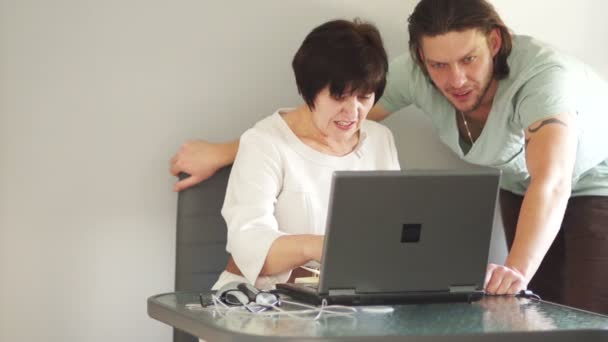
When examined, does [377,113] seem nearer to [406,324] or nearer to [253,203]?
[253,203]

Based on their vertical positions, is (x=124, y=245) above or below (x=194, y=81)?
below

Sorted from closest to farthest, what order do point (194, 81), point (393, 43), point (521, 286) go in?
point (521, 286) → point (194, 81) → point (393, 43)

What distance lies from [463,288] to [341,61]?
0.67 m

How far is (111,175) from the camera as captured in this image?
7.87ft

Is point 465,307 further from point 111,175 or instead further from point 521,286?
point 111,175

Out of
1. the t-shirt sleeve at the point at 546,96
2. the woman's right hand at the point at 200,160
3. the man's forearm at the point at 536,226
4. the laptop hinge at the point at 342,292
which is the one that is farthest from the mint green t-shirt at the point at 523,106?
the laptop hinge at the point at 342,292

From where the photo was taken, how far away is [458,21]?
220 cm

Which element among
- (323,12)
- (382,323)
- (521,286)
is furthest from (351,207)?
(323,12)

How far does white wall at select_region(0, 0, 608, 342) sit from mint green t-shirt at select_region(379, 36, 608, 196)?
0.36 meters

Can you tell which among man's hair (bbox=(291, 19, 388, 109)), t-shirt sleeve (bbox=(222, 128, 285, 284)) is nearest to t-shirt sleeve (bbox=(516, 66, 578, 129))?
man's hair (bbox=(291, 19, 388, 109))

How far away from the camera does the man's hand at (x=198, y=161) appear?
7.71 feet

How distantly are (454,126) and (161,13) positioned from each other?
33.3 inches

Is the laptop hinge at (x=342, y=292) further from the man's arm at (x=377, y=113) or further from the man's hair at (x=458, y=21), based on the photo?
the man's arm at (x=377, y=113)

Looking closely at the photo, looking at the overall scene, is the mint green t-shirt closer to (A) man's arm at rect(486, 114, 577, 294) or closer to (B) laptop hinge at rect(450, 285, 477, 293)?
(A) man's arm at rect(486, 114, 577, 294)
